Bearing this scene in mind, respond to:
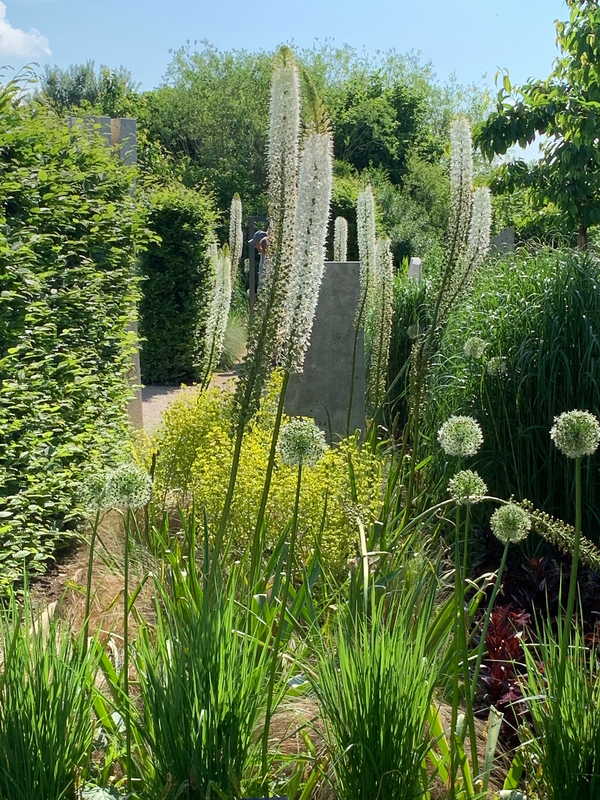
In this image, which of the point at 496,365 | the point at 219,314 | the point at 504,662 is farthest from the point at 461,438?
the point at 219,314

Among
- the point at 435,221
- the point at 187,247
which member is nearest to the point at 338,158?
the point at 435,221

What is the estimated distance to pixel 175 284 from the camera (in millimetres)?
13625

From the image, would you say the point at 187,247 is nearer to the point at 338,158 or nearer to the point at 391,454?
the point at 391,454

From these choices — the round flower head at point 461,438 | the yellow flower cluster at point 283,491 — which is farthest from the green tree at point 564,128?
the round flower head at point 461,438

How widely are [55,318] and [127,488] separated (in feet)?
9.97

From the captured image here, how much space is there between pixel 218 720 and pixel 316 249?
4.91ft

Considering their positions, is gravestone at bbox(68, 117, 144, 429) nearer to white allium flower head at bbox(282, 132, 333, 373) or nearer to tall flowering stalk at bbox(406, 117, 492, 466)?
tall flowering stalk at bbox(406, 117, 492, 466)

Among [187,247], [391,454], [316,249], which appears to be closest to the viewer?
[316,249]

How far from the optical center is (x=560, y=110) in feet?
32.8

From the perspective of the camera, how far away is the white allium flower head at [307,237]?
2875mm

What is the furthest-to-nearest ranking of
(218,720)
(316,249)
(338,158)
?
1. (338,158)
2. (316,249)
3. (218,720)

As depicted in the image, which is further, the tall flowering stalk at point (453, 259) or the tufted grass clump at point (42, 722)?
the tall flowering stalk at point (453, 259)

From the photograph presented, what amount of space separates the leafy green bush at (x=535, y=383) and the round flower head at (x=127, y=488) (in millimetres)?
2647

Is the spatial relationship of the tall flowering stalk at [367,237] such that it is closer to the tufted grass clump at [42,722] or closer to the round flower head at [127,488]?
the round flower head at [127,488]
